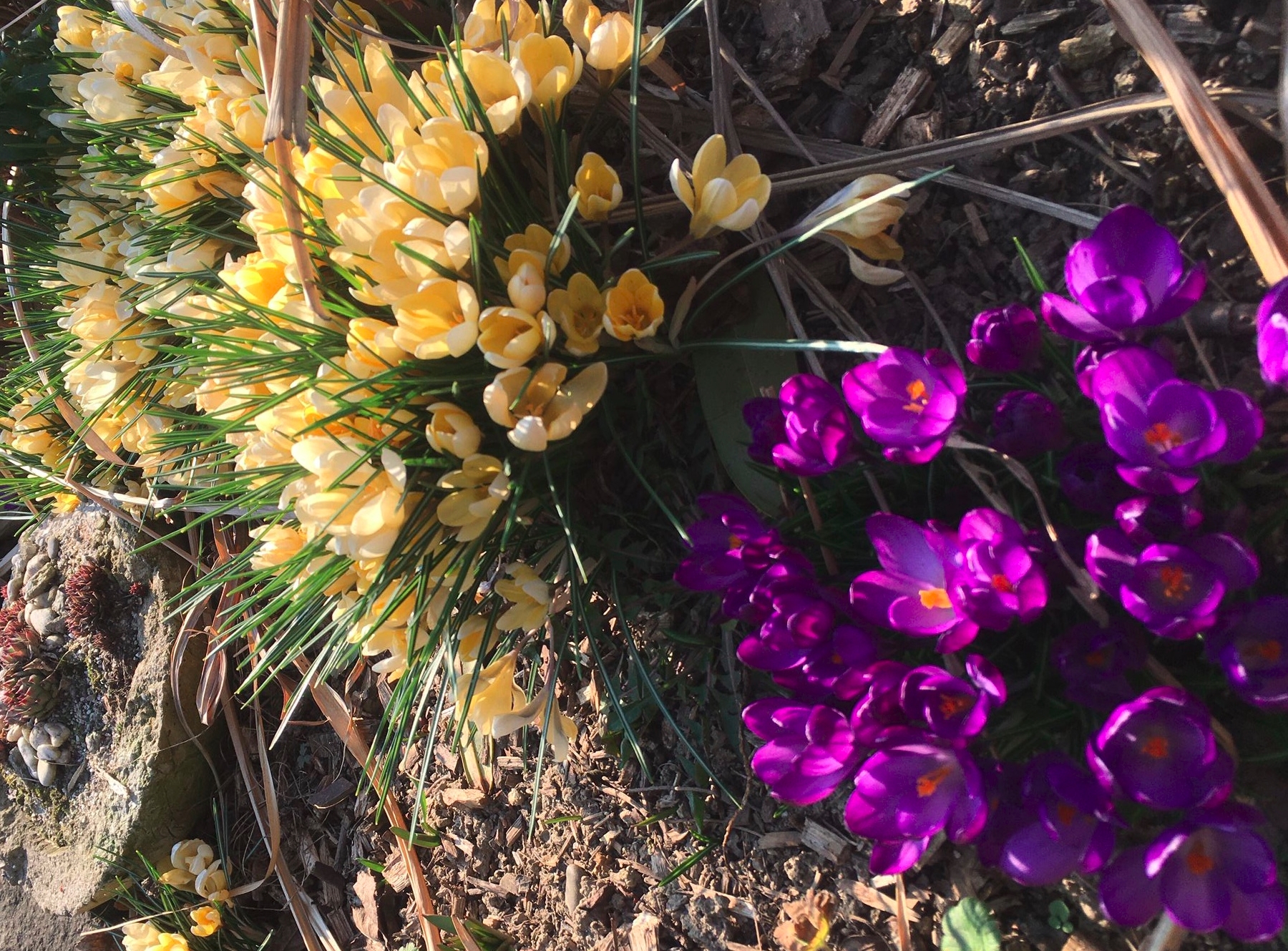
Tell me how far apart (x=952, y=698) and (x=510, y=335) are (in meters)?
0.59

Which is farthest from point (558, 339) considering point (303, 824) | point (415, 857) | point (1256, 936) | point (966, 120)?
point (303, 824)

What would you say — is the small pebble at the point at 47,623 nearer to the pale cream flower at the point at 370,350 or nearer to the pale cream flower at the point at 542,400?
the pale cream flower at the point at 370,350

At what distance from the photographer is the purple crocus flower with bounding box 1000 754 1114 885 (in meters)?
0.77

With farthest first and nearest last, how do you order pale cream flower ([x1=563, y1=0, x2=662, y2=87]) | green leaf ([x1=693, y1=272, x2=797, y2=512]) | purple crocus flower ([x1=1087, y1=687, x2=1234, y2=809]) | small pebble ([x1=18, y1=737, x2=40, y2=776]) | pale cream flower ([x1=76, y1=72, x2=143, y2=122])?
small pebble ([x1=18, y1=737, x2=40, y2=776])
pale cream flower ([x1=76, y1=72, x2=143, y2=122])
green leaf ([x1=693, y1=272, x2=797, y2=512])
pale cream flower ([x1=563, y1=0, x2=662, y2=87])
purple crocus flower ([x1=1087, y1=687, x2=1234, y2=809])


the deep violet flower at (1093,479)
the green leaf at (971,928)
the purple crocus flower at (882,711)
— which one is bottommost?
the green leaf at (971,928)

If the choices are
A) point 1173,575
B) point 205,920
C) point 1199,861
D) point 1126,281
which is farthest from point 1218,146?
point 205,920

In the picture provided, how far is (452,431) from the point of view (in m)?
0.98

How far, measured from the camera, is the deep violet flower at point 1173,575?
708 mm

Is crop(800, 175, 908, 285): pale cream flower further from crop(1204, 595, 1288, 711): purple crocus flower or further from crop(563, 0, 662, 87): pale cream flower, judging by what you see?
crop(1204, 595, 1288, 711): purple crocus flower

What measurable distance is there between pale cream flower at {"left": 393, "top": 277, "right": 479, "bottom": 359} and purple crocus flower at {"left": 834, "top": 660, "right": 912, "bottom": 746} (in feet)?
1.77

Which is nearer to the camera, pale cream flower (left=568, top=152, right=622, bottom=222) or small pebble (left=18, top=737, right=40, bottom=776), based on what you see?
pale cream flower (left=568, top=152, right=622, bottom=222)

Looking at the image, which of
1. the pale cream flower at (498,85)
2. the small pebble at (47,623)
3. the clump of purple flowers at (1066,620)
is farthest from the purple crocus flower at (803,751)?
the small pebble at (47,623)

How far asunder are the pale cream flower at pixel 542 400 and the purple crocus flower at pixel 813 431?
8.2 inches

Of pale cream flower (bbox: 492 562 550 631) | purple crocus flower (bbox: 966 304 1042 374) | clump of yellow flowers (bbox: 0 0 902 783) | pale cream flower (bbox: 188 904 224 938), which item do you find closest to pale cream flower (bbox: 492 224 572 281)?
clump of yellow flowers (bbox: 0 0 902 783)
